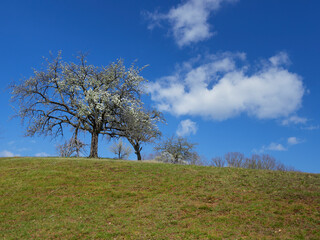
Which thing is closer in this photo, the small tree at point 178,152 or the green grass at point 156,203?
the green grass at point 156,203

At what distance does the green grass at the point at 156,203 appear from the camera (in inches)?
487

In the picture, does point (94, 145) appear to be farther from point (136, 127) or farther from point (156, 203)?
point (156, 203)

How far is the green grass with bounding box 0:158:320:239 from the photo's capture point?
487 inches

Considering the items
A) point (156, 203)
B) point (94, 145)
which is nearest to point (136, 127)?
point (94, 145)

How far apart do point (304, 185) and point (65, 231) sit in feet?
49.0

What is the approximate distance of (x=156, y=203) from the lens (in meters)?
15.6

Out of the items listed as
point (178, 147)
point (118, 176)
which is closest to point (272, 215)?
point (118, 176)

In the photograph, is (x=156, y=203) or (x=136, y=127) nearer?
(x=156, y=203)

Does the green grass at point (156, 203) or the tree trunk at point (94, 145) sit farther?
the tree trunk at point (94, 145)

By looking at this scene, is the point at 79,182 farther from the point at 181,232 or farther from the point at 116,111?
the point at 116,111

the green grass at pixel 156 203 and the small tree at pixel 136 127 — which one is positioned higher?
the small tree at pixel 136 127

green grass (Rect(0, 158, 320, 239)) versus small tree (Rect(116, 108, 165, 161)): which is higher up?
small tree (Rect(116, 108, 165, 161))

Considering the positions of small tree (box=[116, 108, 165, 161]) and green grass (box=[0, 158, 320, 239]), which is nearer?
green grass (box=[0, 158, 320, 239])

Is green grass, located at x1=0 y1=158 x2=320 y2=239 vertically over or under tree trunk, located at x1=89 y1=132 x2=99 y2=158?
under
